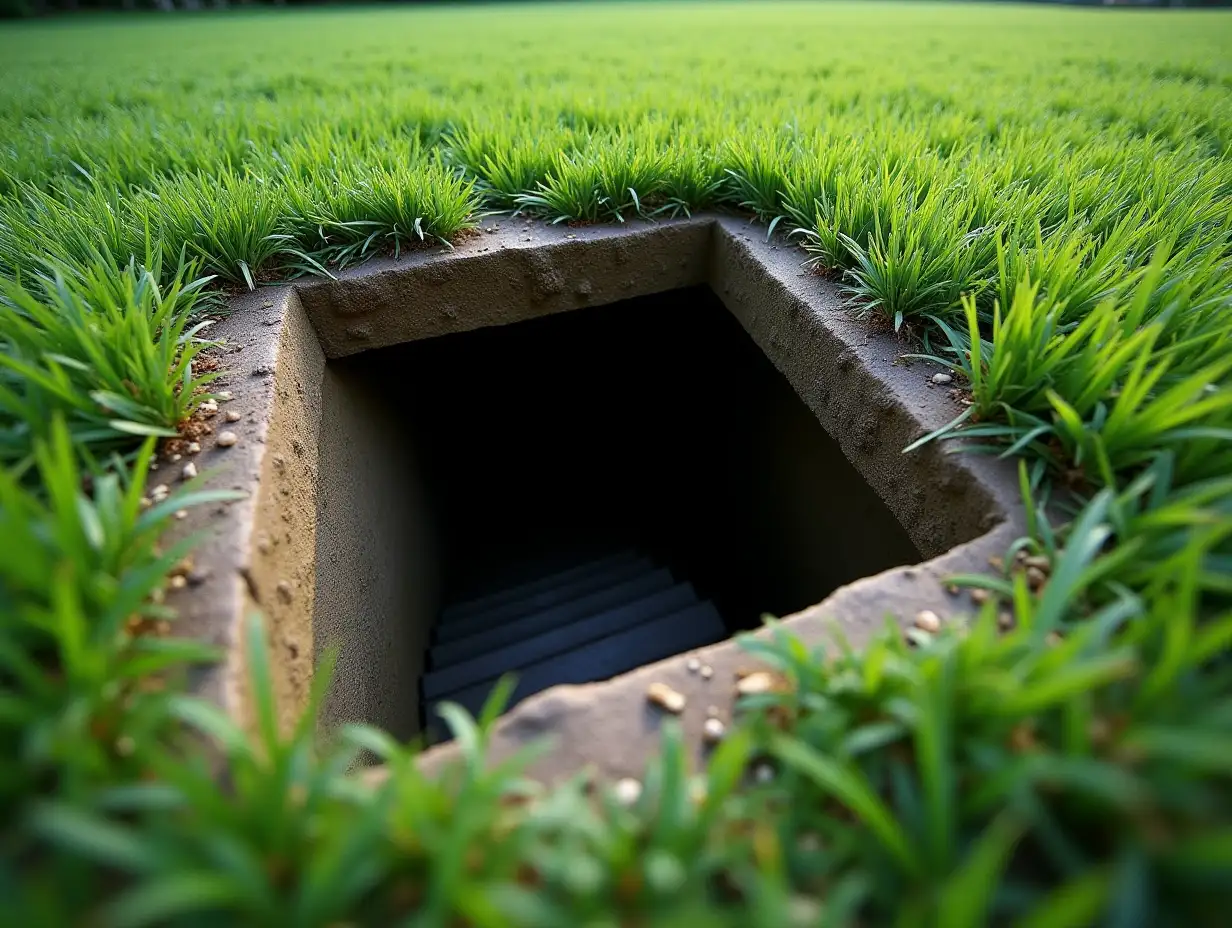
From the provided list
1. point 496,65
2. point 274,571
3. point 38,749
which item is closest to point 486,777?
point 38,749

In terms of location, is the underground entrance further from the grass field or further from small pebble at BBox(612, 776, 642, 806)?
small pebble at BBox(612, 776, 642, 806)

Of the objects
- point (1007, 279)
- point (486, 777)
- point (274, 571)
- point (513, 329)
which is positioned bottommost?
point (513, 329)

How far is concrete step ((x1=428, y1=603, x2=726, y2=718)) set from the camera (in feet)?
7.72

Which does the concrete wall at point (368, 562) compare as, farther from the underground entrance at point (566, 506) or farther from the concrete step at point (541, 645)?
the concrete step at point (541, 645)

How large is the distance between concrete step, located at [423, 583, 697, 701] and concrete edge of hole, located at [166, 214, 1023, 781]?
1225mm

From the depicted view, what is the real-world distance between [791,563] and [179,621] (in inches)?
89.6

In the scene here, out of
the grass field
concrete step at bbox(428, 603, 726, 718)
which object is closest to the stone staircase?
concrete step at bbox(428, 603, 726, 718)

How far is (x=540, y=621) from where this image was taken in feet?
9.16

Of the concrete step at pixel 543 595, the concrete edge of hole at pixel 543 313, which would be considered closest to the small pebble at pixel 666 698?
the concrete edge of hole at pixel 543 313

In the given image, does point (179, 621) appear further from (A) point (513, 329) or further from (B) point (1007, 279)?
(A) point (513, 329)

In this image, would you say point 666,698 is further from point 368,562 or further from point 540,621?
point 540,621

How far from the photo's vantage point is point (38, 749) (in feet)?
2.12

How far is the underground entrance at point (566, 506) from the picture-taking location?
2082mm

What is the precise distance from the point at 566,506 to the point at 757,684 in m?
3.26
